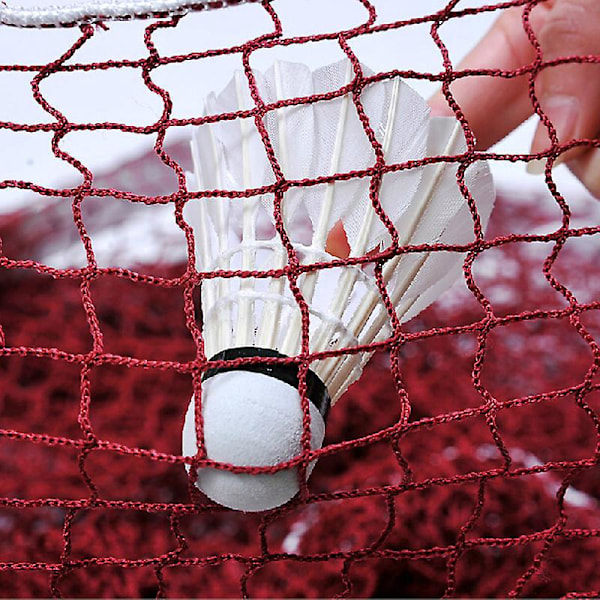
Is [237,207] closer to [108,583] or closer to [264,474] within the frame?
[264,474]

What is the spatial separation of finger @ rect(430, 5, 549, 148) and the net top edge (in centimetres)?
23

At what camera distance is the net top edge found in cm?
43

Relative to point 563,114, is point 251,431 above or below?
below

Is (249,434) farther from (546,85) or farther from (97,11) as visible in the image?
(546,85)

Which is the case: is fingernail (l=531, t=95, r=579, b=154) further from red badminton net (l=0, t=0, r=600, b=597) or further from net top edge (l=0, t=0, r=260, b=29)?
net top edge (l=0, t=0, r=260, b=29)

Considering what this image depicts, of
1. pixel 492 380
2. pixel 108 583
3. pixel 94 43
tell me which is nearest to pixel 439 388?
pixel 492 380

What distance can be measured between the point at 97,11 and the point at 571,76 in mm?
320

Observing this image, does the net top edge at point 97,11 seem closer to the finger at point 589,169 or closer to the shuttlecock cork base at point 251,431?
the shuttlecock cork base at point 251,431

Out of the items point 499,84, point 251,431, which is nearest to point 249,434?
point 251,431

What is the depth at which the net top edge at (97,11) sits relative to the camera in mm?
428

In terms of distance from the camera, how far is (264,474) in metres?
0.41

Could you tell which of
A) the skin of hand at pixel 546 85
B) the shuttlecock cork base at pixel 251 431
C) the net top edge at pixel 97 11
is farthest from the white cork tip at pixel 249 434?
the skin of hand at pixel 546 85

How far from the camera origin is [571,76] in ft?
1.96

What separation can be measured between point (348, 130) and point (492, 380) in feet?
1.56
